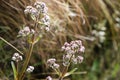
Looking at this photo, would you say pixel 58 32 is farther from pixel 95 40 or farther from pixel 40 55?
pixel 95 40

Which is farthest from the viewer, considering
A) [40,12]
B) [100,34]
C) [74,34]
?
[100,34]

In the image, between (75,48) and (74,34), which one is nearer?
(75,48)

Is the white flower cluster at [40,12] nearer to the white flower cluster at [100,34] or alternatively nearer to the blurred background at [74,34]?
the blurred background at [74,34]

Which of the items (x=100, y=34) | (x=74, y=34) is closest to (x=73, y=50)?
(x=74, y=34)

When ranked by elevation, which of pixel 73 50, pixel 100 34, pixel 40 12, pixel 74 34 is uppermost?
pixel 40 12

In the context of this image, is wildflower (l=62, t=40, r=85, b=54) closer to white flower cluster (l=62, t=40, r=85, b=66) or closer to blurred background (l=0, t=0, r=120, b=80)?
white flower cluster (l=62, t=40, r=85, b=66)

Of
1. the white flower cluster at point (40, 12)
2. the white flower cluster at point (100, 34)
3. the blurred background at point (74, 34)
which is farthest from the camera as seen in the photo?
the white flower cluster at point (100, 34)

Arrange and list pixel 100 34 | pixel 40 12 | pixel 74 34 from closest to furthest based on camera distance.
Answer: pixel 40 12
pixel 74 34
pixel 100 34

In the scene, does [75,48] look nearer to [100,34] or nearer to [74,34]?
[74,34]

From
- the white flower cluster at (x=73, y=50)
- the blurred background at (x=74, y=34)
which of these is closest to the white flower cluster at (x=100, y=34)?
the blurred background at (x=74, y=34)
